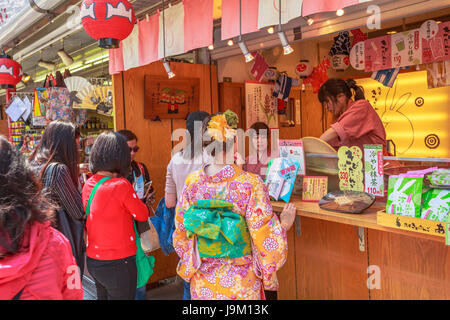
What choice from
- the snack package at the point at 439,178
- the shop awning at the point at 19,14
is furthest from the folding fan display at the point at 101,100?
the snack package at the point at 439,178

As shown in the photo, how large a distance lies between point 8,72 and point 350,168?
536 centimetres

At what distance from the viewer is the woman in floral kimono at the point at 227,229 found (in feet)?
7.11

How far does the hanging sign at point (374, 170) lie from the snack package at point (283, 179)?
0.49 metres

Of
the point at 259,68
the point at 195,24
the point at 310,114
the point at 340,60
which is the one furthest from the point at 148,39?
the point at 310,114

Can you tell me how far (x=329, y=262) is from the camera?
2.96 meters

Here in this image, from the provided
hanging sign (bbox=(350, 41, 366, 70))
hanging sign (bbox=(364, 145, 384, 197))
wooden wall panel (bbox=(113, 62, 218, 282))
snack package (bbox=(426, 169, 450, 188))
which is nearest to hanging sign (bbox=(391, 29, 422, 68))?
hanging sign (bbox=(350, 41, 366, 70))

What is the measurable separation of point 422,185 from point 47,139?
2.56 metres

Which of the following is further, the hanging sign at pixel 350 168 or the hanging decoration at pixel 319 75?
the hanging decoration at pixel 319 75

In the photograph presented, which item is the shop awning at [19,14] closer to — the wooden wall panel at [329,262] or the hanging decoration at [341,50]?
the hanging decoration at [341,50]

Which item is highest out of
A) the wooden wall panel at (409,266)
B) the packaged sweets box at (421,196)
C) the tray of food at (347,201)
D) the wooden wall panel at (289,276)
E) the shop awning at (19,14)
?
the shop awning at (19,14)

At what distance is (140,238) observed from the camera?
9.63 ft

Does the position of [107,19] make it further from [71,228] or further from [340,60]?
[340,60]

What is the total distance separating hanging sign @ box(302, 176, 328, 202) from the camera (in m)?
2.75
